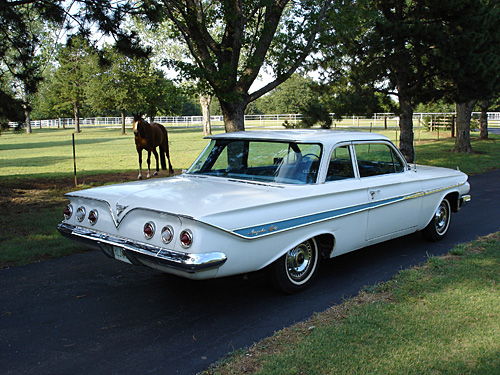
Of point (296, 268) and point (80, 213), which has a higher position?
point (80, 213)

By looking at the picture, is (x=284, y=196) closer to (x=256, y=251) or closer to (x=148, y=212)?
(x=256, y=251)

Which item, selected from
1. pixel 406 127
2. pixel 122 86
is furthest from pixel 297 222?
pixel 122 86

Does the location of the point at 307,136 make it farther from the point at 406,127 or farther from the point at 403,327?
the point at 406,127

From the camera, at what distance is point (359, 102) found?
1576 cm

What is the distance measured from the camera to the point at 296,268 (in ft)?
16.9

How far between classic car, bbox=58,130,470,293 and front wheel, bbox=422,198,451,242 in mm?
288

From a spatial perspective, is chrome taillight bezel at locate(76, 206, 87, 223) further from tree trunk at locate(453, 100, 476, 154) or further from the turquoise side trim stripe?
tree trunk at locate(453, 100, 476, 154)

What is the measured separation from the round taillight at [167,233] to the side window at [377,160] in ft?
8.72

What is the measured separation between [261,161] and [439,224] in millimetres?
3259

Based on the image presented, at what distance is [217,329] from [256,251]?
0.77m

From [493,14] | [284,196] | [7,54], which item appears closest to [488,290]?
[284,196]

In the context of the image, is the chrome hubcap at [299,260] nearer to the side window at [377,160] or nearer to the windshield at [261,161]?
the windshield at [261,161]

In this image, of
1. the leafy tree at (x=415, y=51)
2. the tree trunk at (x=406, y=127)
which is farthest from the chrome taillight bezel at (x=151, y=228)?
the tree trunk at (x=406, y=127)

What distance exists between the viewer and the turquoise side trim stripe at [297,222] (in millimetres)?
4391
